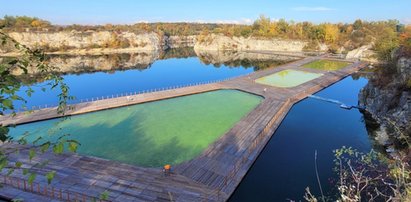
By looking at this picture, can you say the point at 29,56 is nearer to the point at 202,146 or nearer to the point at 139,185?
the point at 139,185

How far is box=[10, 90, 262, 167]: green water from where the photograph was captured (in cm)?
2495

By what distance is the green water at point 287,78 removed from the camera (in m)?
52.7

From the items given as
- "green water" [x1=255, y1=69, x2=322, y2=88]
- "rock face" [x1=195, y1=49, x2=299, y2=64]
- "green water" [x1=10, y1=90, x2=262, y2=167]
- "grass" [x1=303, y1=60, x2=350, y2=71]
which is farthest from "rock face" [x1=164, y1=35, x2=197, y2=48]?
"green water" [x1=10, y1=90, x2=262, y2=167]

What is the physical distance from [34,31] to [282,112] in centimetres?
12987

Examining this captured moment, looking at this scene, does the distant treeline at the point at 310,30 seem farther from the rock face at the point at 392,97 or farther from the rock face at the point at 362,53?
the rock face at the point at 392,97

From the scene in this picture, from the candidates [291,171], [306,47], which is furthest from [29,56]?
[306,47]

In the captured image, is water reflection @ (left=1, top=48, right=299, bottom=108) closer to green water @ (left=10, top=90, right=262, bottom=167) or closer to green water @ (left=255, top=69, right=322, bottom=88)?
green water @ (left=255, top=69, right=322, bottom=88)

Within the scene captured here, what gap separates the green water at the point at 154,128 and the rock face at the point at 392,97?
50.5 ft

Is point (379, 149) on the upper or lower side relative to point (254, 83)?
lower

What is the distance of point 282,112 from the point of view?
36.5 m

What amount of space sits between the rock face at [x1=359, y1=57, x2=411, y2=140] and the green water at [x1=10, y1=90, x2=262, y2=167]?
1539cm

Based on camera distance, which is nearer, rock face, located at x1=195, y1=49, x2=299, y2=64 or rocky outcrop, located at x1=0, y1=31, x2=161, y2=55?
rock face, located at x1=195, y1=49, x2=299, y2=64

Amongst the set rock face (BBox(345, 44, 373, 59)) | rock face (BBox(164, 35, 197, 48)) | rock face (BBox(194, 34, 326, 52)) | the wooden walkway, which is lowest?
the wooden walkway

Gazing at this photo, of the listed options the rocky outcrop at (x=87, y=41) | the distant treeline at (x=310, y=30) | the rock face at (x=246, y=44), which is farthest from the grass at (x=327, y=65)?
the rocky outcrop at (x=87, y=41)
